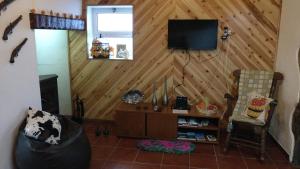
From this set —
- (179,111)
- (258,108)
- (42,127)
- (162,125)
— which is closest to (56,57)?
(42,127)

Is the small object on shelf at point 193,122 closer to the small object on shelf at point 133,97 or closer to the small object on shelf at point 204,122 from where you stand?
the small object on shelf at point 204,122

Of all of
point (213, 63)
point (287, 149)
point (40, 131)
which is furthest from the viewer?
point (213, 63)

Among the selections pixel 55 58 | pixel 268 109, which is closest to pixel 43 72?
pixel 55 58

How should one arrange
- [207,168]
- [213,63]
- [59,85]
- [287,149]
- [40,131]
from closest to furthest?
[40,131] → [207,168] → [287,149] → [213,63] → [59,85]

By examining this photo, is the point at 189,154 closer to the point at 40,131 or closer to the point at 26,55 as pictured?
the point at 40,131

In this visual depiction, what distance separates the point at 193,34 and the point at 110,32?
55.6 inches

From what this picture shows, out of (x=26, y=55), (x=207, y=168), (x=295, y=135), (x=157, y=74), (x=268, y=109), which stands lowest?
(x=207, y=168)

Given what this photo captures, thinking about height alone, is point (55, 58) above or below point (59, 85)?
above

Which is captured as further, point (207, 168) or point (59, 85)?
point (59, 85)

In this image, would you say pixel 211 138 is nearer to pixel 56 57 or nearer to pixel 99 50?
pixel 99 50

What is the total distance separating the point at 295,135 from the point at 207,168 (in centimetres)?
110

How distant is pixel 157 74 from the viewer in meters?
4.02

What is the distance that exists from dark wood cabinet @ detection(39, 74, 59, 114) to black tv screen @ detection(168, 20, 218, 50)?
1.82 metres

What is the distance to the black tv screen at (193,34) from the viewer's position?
145 inches
